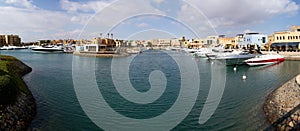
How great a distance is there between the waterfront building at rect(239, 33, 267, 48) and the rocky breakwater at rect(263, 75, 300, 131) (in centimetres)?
5578

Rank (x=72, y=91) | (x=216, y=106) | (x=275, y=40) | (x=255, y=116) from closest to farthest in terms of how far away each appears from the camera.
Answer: (x=255, y=116), (x=216, y=106), (x=72, y=91), (x=275, y=40)

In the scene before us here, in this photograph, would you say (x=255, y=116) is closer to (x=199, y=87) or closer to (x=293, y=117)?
(x=293, y=117)

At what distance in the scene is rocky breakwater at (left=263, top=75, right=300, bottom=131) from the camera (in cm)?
930

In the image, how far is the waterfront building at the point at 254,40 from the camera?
6384 cm

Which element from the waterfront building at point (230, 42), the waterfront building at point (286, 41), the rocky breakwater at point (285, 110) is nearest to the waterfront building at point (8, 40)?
the waterfront building at point (230, 42)

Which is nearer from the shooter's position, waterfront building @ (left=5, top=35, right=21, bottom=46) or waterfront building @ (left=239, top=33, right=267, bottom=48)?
waterfront building @ (left=239, top=33, right=267, bottom=48)

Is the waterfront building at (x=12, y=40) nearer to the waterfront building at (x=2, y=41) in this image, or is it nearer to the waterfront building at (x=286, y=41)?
the waterfront building at (x=2, y=41)

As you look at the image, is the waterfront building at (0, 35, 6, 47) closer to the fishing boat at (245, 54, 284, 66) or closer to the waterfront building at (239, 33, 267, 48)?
the waterfront building at (239, 33, 267, 48)

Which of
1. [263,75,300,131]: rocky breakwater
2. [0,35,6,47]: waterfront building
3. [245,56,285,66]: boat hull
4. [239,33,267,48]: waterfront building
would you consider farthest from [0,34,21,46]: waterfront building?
[263,75,300,131]: rocky breakwater

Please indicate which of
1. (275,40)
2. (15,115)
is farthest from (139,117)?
(275,40)

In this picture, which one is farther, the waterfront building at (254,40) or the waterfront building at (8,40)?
the waterfront building at (8,40)

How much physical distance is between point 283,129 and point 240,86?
9994mm

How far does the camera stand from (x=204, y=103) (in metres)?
13.6

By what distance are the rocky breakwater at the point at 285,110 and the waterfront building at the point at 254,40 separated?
55.8 meters
